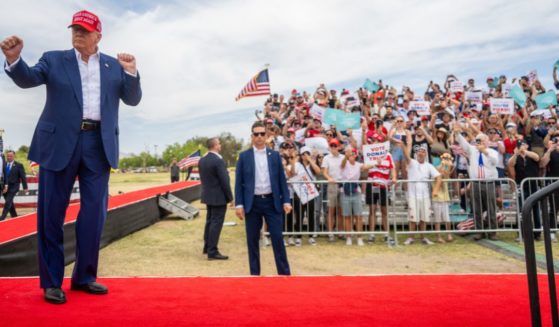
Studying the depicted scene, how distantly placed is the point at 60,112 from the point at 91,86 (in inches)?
11.3

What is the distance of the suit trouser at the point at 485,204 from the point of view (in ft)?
27.2

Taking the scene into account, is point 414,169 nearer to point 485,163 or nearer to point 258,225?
point 485,163

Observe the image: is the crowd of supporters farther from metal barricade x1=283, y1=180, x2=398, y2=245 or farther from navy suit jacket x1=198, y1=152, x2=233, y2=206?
navy suit jacket x1=198, y1=152, x2=233, y2=206

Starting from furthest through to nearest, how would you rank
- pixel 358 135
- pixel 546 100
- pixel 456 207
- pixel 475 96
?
pixel 475 96 < pixel 546 100 < pixel 358 135 < pixel 456 207

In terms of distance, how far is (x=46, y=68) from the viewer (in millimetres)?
2854

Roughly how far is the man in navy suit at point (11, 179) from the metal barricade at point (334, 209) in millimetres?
8975

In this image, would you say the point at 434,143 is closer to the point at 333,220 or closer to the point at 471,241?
the point at 471,241

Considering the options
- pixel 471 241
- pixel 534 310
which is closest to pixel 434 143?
pixel 471 241

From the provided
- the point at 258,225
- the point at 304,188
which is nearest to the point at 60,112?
the point at 258,225

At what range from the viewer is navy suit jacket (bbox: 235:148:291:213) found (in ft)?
16.9

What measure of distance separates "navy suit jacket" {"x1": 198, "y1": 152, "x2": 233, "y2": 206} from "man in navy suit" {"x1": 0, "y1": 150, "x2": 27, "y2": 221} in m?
8.03

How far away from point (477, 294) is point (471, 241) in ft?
20.4

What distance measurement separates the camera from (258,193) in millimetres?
5191

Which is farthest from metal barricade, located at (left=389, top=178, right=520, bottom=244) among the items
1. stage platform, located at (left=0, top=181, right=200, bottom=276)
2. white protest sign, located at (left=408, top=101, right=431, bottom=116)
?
stage platform, located at (left=0, top=181, right=200, bottom=276)
